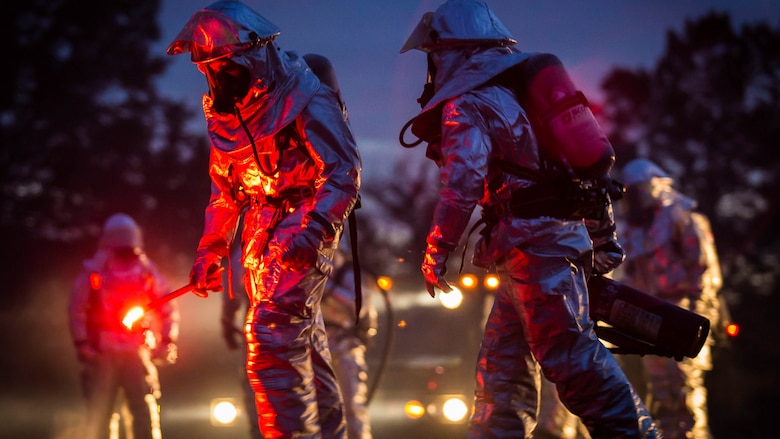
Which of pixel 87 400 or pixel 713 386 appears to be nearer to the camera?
pixel 87 400

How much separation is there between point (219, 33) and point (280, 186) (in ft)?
2.48

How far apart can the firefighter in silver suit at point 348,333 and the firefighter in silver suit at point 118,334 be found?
147 cm

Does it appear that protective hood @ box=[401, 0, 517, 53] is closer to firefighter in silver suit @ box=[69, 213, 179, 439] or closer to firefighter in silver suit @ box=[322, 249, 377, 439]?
firefighter in silver suit @ box=[322, 249, 377, 439]

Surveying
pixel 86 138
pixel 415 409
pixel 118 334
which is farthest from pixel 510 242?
pixel 86 138

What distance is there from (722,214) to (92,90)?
14.1 metres

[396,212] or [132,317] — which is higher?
[396,212]

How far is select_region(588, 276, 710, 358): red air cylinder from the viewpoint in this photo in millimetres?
3656

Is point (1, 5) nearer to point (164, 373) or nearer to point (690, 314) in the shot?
point (164, 373)

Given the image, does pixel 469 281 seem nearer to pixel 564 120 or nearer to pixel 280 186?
pixel 280 186

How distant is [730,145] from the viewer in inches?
743

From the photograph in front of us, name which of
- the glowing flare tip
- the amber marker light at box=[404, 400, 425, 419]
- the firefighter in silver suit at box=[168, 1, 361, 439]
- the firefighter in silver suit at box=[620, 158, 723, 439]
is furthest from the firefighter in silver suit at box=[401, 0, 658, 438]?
the firefighter in silver suit at box=[620, 158, 723, 439]

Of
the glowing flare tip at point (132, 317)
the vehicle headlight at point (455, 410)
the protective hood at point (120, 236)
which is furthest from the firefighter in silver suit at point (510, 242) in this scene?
the protective hood at point (120, 236)

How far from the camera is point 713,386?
13.7 m

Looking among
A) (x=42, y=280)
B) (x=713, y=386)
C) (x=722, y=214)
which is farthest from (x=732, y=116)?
(x=42, y=280)
